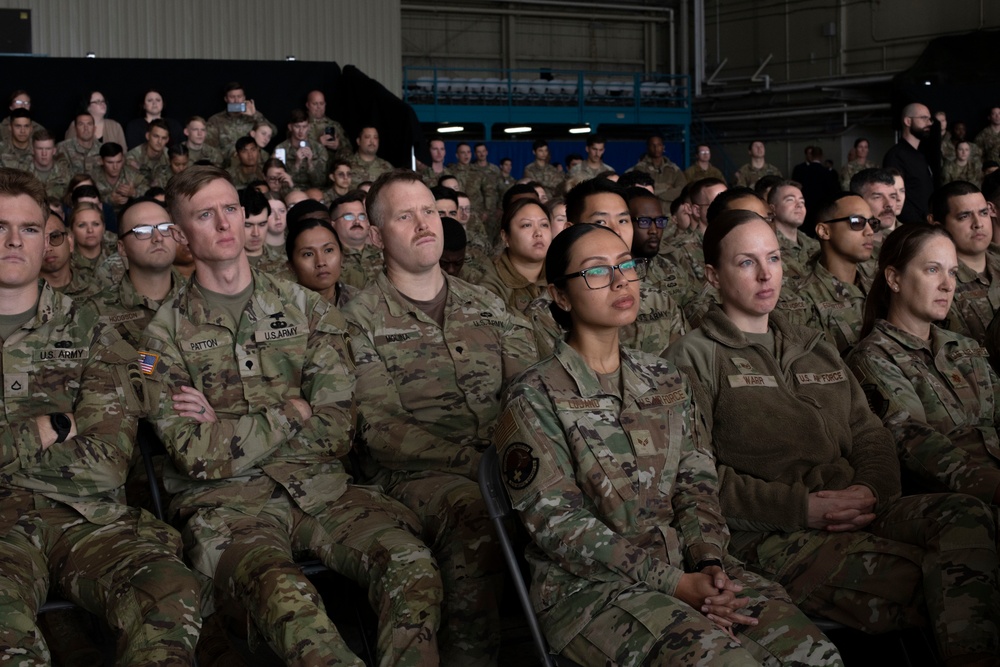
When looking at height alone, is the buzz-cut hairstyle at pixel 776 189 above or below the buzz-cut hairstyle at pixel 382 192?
above

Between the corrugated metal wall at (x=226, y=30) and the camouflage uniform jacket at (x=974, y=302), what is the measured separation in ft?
28.8

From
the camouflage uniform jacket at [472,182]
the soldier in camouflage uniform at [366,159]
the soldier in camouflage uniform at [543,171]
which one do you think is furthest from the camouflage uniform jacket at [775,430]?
the soldier in camouflage uniform at [543,171]

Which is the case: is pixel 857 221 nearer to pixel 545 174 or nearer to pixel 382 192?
pixel 382 192

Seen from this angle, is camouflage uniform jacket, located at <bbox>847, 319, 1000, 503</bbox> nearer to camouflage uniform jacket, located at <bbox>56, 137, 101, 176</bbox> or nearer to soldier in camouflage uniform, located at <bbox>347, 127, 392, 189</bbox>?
soldier in camouflage uniform, located at <bbox>347, 127, 392, 189</bbox>

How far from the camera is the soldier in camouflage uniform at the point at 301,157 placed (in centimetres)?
1009

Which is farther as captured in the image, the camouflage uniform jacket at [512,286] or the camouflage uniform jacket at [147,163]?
the camouflage uniform jacket at [147,163]

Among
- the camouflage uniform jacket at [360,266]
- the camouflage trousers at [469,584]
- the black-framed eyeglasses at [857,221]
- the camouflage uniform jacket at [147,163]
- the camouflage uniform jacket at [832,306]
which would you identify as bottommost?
the camouflage trousers at [469,584]

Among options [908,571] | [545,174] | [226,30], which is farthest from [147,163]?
[908,571]

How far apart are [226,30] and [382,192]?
8.93 m

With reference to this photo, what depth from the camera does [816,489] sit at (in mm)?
2891

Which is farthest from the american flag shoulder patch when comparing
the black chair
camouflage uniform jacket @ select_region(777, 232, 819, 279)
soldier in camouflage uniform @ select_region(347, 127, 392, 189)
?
soldier in camouflage uniform @ select_region(347, 127, 392, 189)

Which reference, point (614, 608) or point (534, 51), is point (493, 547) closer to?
point (614, 608)

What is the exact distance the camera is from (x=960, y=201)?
470 centimetres

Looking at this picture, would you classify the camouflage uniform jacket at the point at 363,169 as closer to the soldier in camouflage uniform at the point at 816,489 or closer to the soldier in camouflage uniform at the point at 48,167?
the soldier in camouflage uniform at the point at 48,167
